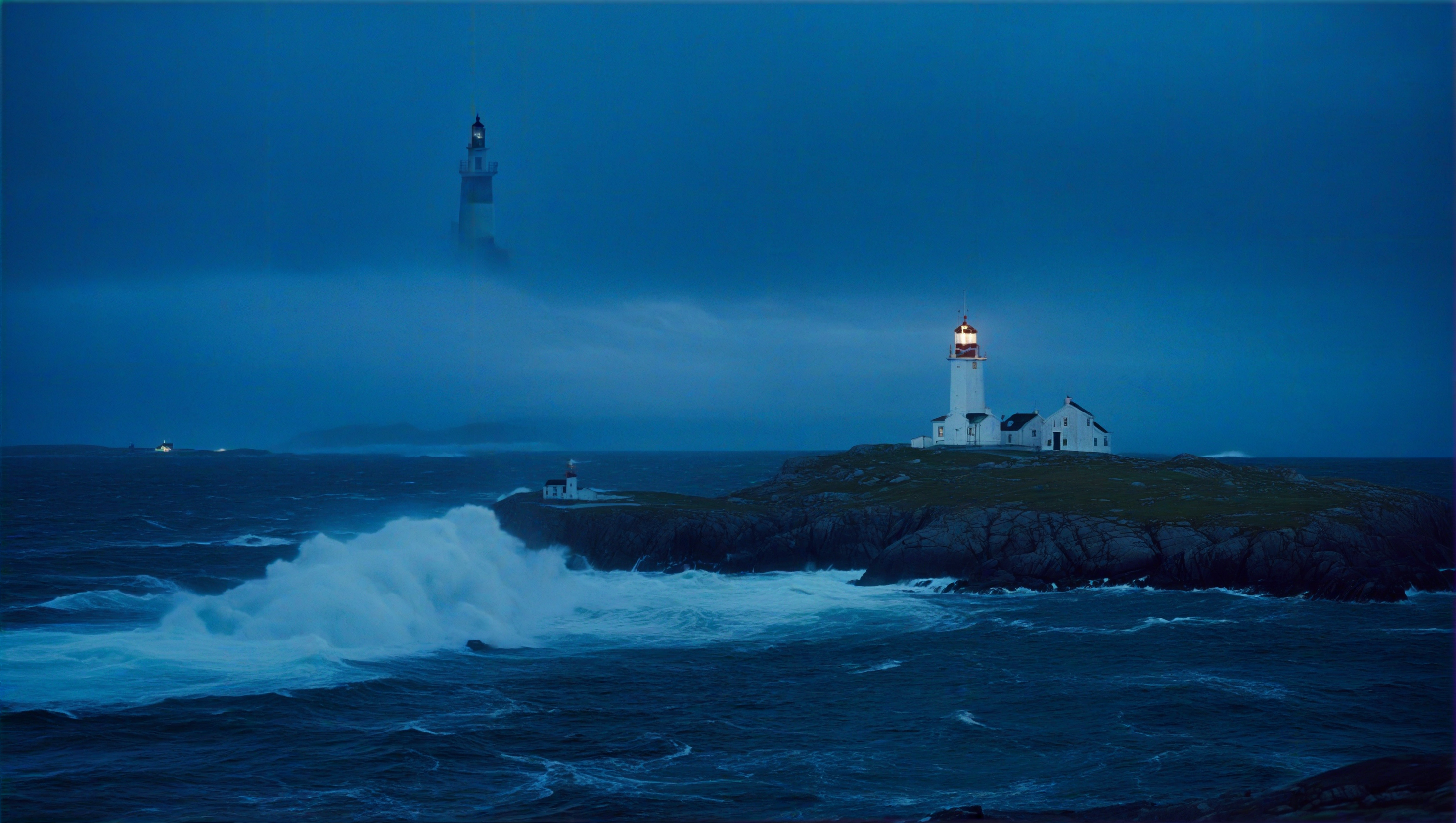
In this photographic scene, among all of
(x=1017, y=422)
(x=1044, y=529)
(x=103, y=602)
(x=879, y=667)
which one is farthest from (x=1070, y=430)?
(x=103, y=602)

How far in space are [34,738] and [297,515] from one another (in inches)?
2676

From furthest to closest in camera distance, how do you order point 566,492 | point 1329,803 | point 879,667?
point 566,492 < point 879,667 < point 1329,803

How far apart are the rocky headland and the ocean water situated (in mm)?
2147

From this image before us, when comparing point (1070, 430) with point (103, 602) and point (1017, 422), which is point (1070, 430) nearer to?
point (1017, 422)

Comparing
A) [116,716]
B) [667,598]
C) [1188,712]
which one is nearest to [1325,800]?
[1188,712]

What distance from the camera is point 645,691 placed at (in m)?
32.3

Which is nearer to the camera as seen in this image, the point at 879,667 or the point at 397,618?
the point at 879,667

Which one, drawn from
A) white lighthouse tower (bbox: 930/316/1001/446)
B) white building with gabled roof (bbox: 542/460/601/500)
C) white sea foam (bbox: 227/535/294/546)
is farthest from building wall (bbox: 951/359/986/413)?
white sea foam (bbox: 227/535/294/546)

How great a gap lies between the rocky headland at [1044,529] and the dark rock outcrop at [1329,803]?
29.2m

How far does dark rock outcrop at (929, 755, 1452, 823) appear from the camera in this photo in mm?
16906

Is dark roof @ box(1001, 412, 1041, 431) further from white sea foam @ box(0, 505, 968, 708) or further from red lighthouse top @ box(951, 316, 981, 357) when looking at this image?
white sea foam @ box(0, 505, 968, 708)

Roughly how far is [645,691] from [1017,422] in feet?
194

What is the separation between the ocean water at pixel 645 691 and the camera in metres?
23.3

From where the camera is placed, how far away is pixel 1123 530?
52031mm
